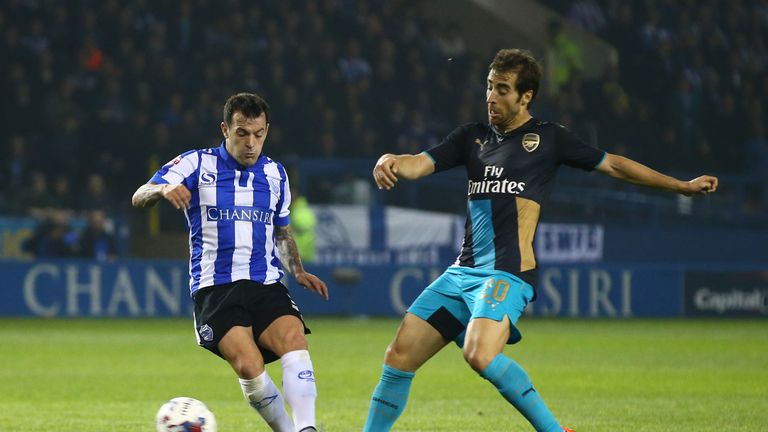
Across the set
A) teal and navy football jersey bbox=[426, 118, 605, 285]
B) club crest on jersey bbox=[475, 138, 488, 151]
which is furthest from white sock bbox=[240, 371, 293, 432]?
club crest on jersey bbox=[475, 138, 488, 151]

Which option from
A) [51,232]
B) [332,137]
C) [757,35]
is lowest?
[51,232]

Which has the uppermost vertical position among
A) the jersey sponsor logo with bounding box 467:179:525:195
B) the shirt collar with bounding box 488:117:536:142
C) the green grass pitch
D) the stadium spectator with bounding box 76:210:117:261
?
the shirt collar with bounding box 488:117:536:142

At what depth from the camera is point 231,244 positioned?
6.40 metres

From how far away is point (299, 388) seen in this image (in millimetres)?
6164

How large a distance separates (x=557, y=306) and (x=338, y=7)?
7150 millimetres

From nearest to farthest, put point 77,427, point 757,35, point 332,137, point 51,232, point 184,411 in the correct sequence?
point 184,411
point 77,427
point 51,232
point 332,137
point 757,35

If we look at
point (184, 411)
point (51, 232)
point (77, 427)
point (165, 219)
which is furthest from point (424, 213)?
point (184, 411)

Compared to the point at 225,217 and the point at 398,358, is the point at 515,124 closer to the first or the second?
the point at 398,358

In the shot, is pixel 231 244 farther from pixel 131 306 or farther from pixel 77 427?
pixel 131 306

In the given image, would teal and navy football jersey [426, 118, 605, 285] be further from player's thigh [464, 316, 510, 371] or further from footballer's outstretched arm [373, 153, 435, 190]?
player's thigh [464, 316, 510, 371]

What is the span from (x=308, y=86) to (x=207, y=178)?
1508cm

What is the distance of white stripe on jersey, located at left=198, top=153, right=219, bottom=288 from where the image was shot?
640 centimetres

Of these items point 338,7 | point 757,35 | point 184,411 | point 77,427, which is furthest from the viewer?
point 757,35

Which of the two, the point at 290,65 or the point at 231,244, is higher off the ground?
the point at 290,65
